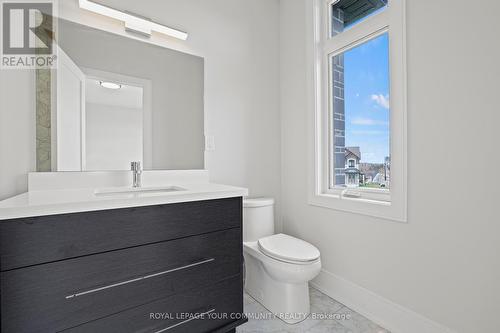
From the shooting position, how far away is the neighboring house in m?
1.93

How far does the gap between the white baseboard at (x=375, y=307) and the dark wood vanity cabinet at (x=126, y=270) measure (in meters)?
0.83

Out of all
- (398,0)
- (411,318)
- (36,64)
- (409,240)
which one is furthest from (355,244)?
(36,64)

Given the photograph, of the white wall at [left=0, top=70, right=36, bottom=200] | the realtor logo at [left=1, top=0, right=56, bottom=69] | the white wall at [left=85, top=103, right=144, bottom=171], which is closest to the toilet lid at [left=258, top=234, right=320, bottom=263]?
the white wall at [left=85, top=103, right=144, bottom=171]

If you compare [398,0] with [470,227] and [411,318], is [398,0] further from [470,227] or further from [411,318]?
[411,318]

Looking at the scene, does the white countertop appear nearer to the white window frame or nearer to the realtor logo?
the realtor logo

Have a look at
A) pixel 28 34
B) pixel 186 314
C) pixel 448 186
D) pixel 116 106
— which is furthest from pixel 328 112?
pixel 28 34

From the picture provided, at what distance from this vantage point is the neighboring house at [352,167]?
6.34 feet

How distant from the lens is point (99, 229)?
1.01 meters

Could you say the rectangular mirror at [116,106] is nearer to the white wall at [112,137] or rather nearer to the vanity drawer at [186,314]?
the white wall at [112,137]

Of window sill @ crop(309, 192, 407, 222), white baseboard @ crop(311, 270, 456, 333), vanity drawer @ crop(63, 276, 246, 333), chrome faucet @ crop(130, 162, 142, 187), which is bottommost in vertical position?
white baseboard @ crop(311, 270, 456, 333)

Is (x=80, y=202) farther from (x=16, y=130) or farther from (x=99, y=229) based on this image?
(x=16, y=130)

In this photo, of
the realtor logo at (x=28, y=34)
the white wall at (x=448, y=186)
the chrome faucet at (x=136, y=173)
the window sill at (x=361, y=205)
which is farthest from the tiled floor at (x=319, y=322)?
the realtor logo at (x=28, y=34)

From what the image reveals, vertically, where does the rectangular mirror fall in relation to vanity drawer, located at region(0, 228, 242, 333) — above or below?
above

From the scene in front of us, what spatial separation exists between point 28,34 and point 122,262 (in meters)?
1.35
